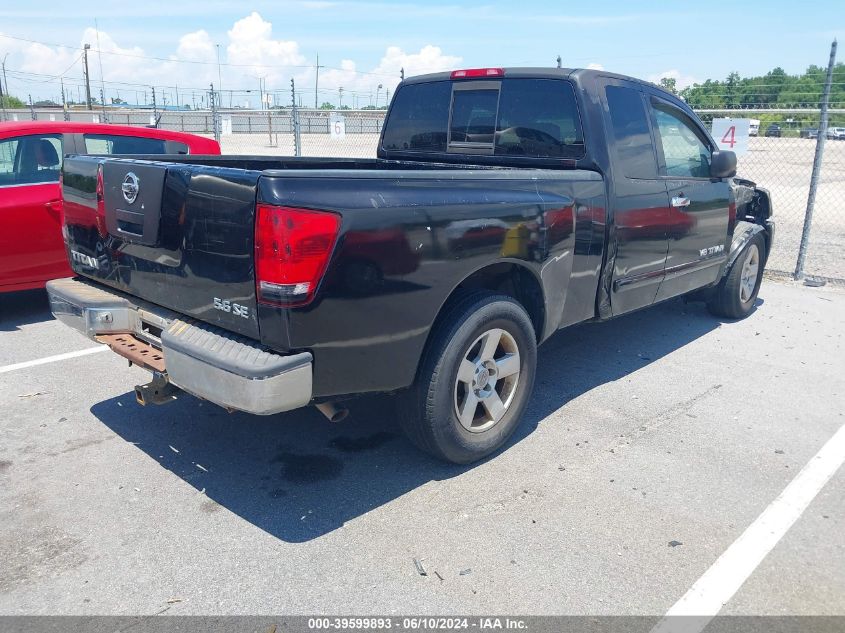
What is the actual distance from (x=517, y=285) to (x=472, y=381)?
2.23 feet

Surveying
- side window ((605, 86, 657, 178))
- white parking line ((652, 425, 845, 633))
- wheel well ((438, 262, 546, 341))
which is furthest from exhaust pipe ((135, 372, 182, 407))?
side window ((605, 86, 657, 178))

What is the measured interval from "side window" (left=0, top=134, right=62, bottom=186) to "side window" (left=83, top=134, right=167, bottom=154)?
0.30 meters

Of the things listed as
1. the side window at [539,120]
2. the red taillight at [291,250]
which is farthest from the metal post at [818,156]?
the red taillight at [291,250]

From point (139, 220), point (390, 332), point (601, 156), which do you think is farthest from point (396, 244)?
point (601, 156)

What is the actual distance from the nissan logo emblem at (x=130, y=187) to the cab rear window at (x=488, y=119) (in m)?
2.38

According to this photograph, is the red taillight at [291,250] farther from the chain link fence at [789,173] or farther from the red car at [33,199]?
the chain link fence at [789,173]

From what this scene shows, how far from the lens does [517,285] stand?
13.1 ft

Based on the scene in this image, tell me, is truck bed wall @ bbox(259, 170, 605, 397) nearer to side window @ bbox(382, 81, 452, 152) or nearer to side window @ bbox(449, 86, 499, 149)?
side window @ bbox(449, 86, 499, 149)

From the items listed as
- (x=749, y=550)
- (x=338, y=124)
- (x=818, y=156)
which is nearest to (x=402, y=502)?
(x=749, y=550)

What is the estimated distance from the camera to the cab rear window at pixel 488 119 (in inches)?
178

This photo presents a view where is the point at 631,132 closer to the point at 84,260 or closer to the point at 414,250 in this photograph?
the point at 414,250

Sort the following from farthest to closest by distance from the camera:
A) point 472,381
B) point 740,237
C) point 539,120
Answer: point 740,237, point 539,120, point 472,381

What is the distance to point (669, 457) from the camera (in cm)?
398

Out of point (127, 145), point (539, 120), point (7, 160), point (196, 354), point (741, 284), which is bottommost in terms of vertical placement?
point (741, 284)
